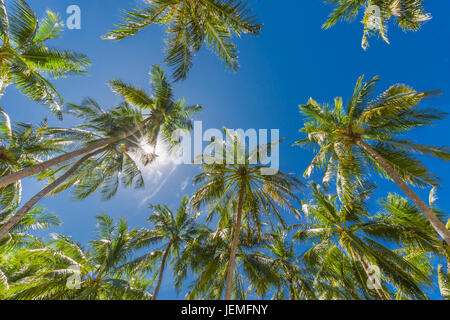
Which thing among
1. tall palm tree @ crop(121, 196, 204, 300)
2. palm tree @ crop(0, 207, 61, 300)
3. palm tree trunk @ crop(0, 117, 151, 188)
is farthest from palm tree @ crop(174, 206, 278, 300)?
palm tree @ crop(0, 207, 61, 300)

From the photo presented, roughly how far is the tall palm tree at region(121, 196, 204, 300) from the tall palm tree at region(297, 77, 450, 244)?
7931 millimetres

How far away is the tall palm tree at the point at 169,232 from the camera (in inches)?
477

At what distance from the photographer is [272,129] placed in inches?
472

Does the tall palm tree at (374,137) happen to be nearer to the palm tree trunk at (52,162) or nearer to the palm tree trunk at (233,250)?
Result: the palm tree trunk at (233,250)

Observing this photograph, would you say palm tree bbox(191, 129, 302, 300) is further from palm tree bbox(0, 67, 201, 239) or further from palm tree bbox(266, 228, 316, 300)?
palm tree bbox(0, 67, 201, 239)

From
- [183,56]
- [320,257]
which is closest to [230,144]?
[183,56]

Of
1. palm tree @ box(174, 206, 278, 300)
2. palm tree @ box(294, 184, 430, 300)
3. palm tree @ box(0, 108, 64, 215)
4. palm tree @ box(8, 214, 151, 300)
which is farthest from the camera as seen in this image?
palm tree @ box(174, 206, 278, 300)

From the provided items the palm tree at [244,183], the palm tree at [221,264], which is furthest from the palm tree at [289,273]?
the palm tree at [244,183]

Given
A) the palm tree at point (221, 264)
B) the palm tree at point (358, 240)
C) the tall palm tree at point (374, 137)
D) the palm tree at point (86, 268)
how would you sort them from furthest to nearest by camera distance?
1. the palm tree at point (221, 264)
2. the palm tree at point (86, 268)
3. the palm tree at point (358, 240)
4. the tall palm tree at point (374, 137)

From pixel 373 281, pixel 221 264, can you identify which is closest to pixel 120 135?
pixel 221 264

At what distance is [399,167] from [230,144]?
7.69 metres

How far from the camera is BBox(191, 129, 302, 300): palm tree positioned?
34.0 feet

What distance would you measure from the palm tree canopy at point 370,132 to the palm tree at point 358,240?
1380 millimetres
